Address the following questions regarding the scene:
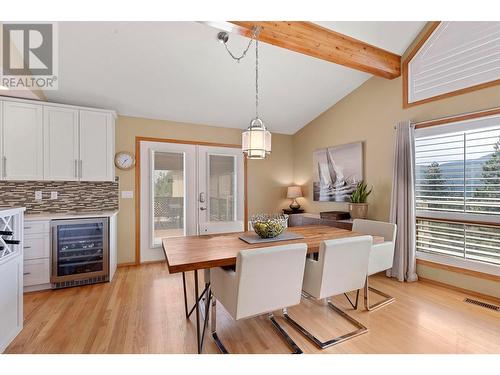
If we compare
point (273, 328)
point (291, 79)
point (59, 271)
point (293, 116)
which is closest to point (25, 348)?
point (59, 271)

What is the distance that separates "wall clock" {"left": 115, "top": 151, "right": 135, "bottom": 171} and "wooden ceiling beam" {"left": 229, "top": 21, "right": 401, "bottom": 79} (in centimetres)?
240

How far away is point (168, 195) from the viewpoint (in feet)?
12.7

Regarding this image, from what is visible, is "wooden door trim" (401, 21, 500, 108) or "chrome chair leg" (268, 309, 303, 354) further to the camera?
"wooden door trim" (401, 21, 500, 108)

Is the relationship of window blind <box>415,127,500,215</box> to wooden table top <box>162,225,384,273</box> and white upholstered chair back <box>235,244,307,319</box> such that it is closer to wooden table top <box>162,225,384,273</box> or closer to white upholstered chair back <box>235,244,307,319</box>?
wooden table top <box>162,225,384,273</box>

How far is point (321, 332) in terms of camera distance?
1.94 metres

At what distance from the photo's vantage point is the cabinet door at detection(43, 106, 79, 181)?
2.89 m

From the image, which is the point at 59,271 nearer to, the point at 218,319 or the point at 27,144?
the point at 27,144

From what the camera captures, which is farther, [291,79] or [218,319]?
[291,79]

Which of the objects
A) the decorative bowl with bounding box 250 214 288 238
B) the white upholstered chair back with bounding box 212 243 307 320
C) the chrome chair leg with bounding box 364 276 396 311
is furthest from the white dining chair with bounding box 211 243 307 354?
the chrome chair leg with bounding box 364 276 396 311

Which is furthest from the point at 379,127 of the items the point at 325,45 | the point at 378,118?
the point at 325,45

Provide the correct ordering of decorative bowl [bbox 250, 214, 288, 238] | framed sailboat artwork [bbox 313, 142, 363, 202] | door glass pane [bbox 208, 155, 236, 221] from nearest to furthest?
1. decorative bowl [bbox 250, 214, 288, 238]
2. framed sailboat artwork [bbox 313, 142, 363, 202]
3. door glass pane [bbox 208, 155, 236, 221]

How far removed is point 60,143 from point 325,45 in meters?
3.36
